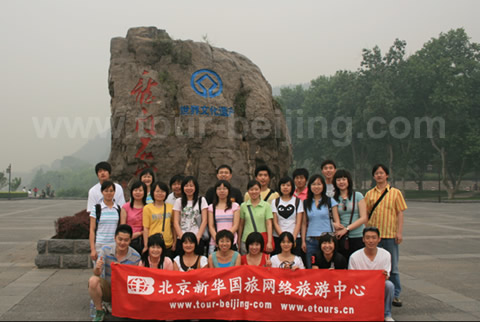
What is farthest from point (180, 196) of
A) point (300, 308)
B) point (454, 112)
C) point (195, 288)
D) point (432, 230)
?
point (454, 112)

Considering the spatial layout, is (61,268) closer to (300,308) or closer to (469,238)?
(300,308)

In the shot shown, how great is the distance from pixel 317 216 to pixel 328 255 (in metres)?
0.40

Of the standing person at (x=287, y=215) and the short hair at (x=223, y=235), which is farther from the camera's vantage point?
the standing person at (x=287, y=215)

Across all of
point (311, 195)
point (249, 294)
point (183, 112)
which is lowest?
point (249, 294)

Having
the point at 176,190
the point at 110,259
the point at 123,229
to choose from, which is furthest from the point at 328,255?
the point at 110,259

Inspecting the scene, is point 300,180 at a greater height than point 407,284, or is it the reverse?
point 300,180

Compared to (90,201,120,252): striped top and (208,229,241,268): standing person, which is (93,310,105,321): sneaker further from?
(208,229,241,268): standing person

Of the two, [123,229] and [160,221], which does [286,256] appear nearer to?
[160,221]

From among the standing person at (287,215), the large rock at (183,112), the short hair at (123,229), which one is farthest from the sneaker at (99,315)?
the large rock at (183,112)

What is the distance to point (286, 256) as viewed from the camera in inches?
157

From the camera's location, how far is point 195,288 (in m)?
3.70

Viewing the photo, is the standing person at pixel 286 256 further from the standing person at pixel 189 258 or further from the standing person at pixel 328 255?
the standing person at pixel 189 258

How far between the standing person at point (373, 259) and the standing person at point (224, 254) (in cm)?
114

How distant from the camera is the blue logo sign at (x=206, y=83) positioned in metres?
8.27
